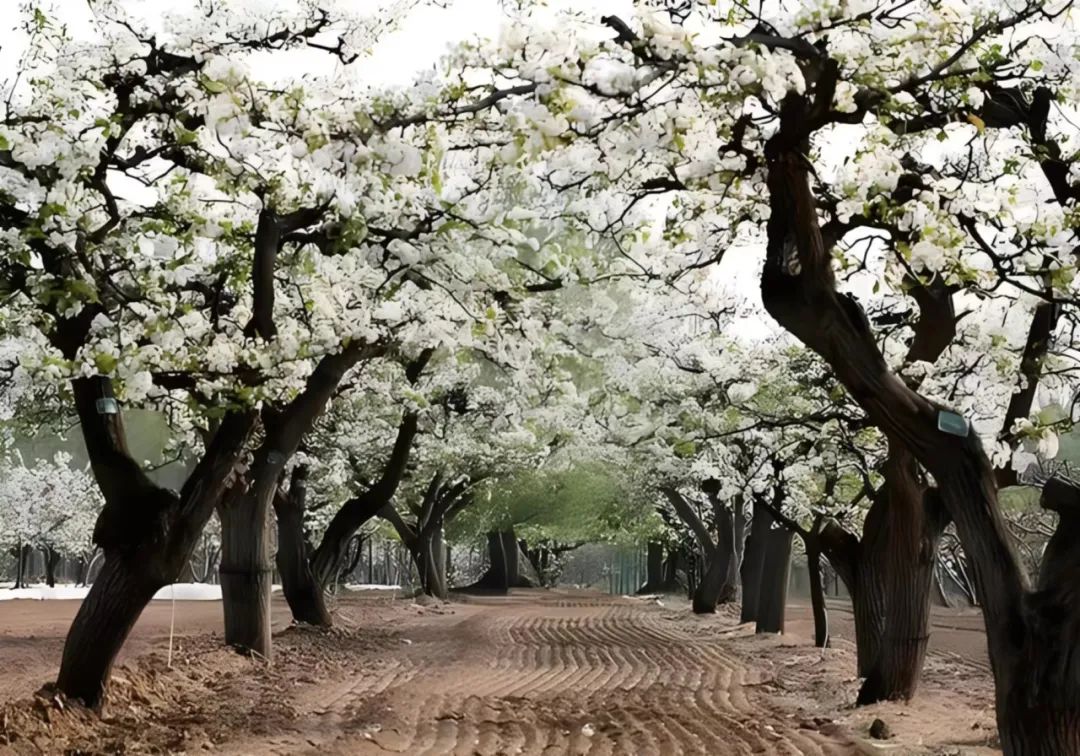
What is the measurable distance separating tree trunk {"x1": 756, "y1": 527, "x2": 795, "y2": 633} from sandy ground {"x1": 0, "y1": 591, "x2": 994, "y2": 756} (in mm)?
889

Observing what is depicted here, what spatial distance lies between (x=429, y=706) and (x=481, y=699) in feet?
2.49

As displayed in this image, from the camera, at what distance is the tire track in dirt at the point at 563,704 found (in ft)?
29.3

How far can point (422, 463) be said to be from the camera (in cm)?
2836

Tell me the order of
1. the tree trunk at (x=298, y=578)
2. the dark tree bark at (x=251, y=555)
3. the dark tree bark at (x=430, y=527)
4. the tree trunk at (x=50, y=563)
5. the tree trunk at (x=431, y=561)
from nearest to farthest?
the dark tree bark at (x=251, y=555) → the tree trunk at (x=298, y=578) → the dark tree bark at (x=430, y=527) → the tree trunk at (x=431, y=561) → the tree trunk at (x=50, y=563)

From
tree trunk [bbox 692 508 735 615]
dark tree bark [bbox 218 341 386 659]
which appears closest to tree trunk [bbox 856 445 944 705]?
dark tree bark [bbox 218 341 386 659]

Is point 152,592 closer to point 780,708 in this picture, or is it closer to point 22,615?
point 780,708

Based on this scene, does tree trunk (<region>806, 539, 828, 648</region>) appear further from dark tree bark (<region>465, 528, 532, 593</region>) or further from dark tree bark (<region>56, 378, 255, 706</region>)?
dark tree bark (<region>465, 528, 532, 593</region>)

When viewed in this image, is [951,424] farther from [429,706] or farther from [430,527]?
[430,527]

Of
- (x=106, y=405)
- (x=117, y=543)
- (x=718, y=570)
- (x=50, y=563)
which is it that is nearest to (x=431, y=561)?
(x=718, y=570)

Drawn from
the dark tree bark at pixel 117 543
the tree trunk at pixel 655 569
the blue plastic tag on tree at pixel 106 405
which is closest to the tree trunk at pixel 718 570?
the dark tree bark at pixel 117 543

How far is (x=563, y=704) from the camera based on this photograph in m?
11.4

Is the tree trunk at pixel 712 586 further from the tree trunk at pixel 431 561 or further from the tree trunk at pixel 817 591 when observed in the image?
the tree trunk at pixel 817 591

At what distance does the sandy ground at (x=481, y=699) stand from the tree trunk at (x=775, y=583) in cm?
89

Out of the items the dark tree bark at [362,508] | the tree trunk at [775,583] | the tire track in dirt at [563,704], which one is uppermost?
the dark tree bark at [362,508]
